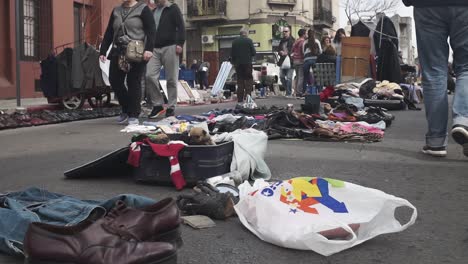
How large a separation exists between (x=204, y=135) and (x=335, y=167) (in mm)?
1116

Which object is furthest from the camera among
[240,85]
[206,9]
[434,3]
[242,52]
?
[206,9]

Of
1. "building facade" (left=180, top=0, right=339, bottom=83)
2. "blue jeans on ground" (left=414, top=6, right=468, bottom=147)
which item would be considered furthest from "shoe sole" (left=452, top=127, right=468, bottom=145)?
"building facade" (left=180, top=0, right=339, bottom=83)

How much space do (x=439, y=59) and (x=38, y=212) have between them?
361 centimetres

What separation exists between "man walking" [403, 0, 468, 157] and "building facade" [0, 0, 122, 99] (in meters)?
10.3

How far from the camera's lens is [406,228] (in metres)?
2.46

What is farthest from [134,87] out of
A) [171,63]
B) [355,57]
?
[355,57]

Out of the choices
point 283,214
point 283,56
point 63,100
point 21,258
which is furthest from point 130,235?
point 283,56

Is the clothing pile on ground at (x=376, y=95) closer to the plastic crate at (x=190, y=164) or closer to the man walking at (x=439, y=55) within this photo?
the man walking at (x=439, y=55)

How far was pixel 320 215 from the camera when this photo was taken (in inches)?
93.3

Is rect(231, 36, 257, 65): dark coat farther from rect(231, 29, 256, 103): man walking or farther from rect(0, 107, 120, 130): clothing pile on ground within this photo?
rect(0, 107, 120, 130): clothing pile on ground

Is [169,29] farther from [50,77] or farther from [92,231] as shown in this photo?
[92,231]

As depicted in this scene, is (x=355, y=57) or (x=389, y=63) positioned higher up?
(x=355, y=57)

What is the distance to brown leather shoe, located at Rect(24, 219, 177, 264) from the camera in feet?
6.13

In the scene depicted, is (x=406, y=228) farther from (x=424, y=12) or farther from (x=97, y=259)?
(x=424, y=12)
